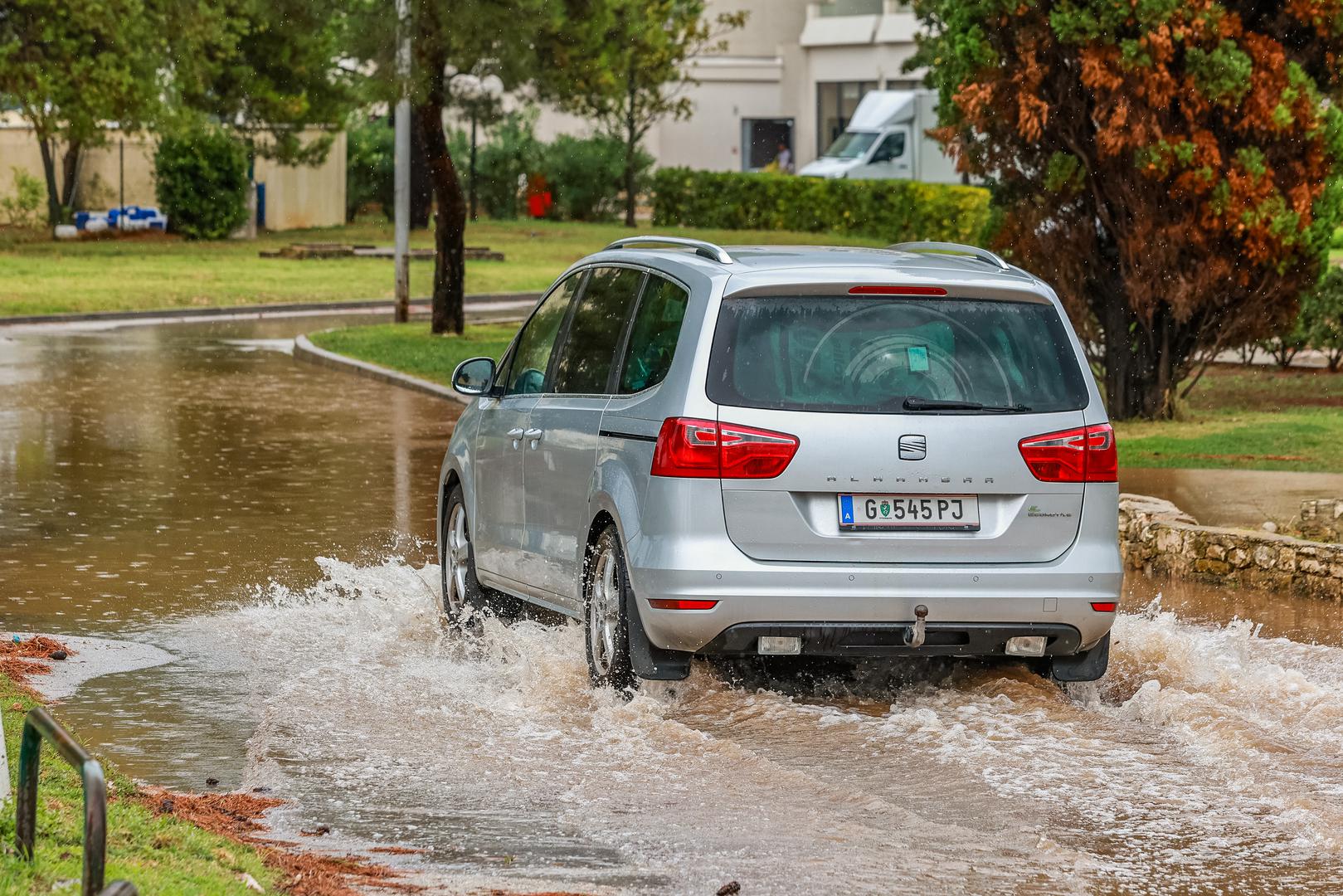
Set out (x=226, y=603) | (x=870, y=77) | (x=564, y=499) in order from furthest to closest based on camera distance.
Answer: (x=870, y=77) → (x=226, y=603) → (x=564, y=499)

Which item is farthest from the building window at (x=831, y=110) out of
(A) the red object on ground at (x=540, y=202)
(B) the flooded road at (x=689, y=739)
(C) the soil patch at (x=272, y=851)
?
(C) the soil patch at (x=272, y=851)

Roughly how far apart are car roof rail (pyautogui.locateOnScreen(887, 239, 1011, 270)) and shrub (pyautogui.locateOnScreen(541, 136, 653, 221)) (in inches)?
2010

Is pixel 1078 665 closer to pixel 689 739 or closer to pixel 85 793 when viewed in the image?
pixel 689 739

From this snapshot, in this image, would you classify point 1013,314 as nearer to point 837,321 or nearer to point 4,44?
point 837,321

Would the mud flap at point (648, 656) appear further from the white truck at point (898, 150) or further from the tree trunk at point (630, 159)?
the tree trunk at point (630, 159)

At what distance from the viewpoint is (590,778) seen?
726cm

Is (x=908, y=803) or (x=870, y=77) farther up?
(x=870, y=77)

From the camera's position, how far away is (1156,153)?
18125 millimetres

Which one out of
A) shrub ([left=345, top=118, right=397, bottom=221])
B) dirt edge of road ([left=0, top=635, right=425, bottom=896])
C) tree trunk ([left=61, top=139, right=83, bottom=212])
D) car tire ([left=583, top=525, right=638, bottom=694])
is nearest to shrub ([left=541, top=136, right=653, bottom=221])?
shrub ([left=345, top=118, right=397, bottom=221])

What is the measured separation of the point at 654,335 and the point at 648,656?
1.20 metres

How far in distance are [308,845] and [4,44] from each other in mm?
32737

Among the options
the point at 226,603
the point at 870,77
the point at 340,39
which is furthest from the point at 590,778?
the point at 870,77

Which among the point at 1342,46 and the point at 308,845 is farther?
the point at 1342,46

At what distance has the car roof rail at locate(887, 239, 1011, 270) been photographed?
8.61 meters
